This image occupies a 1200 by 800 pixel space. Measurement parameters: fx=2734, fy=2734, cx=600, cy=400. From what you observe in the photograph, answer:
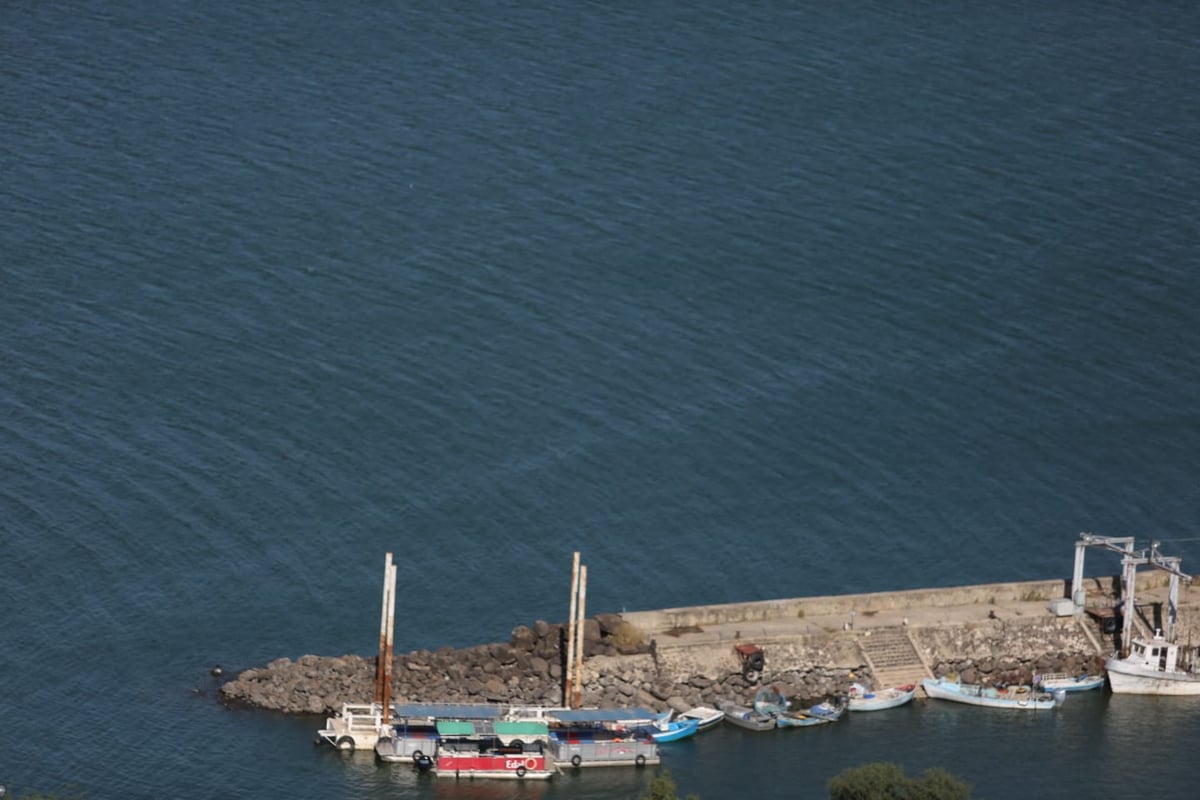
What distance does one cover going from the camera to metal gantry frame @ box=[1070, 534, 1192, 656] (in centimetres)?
15262

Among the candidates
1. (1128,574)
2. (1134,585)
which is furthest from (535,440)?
(1128,574)

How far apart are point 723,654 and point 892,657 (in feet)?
32.3

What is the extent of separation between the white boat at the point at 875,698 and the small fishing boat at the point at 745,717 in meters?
5.18

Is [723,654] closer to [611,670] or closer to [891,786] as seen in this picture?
[611,670]

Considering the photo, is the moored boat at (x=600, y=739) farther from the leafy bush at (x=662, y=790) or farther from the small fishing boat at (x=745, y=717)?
the leafy bush at (x=662, y=790)

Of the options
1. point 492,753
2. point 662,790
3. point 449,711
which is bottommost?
point 662,790

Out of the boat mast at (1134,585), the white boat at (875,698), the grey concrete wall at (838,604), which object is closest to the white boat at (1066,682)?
the boat mast at (1134,585)

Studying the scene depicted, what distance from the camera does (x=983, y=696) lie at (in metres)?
150

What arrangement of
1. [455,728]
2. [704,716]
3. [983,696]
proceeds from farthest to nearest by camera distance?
[983,696] < [704,716] < [455,728]

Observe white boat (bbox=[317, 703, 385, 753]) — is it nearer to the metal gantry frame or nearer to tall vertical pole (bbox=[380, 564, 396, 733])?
tall vertical pole (bbox=[380, 564, 396, 733])

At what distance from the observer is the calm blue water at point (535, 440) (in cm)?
14500

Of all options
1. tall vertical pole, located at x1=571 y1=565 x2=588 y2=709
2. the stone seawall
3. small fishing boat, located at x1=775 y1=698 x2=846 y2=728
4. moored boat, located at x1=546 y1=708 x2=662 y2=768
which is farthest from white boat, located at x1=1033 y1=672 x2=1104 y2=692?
tall vertical pole, located at x1=571 y1=565 x2=588 y2=709

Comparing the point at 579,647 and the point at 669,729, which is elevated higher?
the point at 579,647

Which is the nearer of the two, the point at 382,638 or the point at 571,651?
the point at 382,638
